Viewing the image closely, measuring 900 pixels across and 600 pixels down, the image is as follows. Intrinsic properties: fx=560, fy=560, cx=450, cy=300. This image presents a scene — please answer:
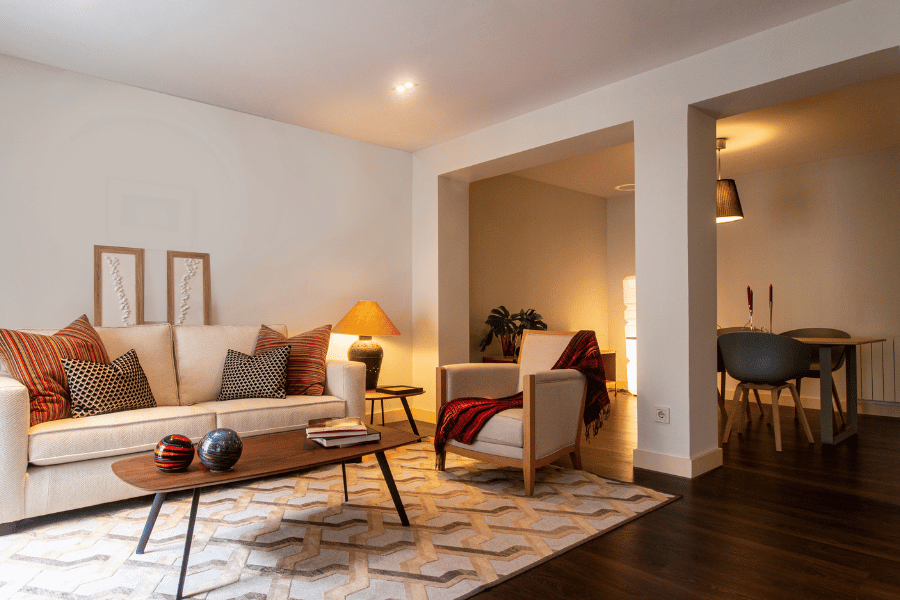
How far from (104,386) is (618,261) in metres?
6.53

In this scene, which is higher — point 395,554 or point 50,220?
point 50,220

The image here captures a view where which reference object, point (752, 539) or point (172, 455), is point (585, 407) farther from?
point (172, 455)

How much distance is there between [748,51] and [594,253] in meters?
4.63

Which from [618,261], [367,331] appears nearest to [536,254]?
[618,261]

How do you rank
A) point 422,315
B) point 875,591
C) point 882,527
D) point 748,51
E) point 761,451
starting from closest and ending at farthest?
point 875,591 → point 882,527 → point 748,51 → point 761,451 → point 422,315

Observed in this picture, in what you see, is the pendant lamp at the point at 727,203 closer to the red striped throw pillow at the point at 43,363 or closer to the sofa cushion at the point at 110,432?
the sofa cushion at the point at 110,432

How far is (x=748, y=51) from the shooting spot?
3209mm

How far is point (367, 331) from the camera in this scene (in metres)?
4.55

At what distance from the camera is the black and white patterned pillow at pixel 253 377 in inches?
142

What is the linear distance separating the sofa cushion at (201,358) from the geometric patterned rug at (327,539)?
72 cm

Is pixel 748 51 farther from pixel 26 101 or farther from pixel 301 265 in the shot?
pixel 26 101

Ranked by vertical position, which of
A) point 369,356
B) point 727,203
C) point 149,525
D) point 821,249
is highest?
point 727,203

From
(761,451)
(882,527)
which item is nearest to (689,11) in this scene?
(882,527)

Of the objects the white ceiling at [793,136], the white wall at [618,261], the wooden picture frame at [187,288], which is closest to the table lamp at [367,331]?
the wooden picture frame at [187,288]
